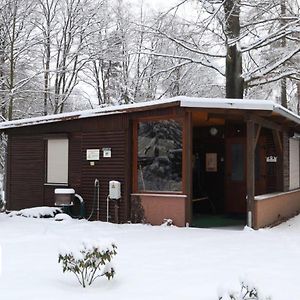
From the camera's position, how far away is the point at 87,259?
4754 millimetres

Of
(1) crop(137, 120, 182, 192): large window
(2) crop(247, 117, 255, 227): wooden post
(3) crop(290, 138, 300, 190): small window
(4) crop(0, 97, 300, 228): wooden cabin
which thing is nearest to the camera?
(2) crop(247, 117, 255, 227): wooden post

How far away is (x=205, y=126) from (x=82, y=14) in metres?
13.4

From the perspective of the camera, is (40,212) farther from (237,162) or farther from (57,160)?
(237,162)

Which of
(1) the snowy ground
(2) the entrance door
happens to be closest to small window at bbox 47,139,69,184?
(1) the snowy ground

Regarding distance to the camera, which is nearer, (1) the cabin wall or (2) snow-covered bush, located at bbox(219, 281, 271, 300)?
(2) snow-covered bush, located at bbox(219, 281, 271, 300)

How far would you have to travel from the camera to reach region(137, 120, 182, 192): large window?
9.43m

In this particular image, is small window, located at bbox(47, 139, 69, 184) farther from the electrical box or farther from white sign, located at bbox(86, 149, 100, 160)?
the electrical box

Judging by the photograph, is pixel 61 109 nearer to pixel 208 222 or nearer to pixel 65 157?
pixel 65 157

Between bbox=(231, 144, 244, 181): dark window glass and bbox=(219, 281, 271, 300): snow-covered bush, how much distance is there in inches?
313

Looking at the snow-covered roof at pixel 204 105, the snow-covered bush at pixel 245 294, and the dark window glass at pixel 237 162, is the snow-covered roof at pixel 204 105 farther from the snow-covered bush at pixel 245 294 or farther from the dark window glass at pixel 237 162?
the snow-covered bush at pixel 245 294

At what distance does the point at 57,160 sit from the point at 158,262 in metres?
5.83

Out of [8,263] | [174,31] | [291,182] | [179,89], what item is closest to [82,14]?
[179,89]

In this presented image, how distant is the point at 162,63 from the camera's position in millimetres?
24938

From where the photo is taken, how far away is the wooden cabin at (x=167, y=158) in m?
9.23
